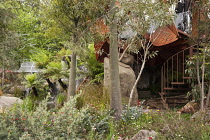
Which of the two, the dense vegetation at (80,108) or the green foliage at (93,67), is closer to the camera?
the dense vegetation at (80,108)

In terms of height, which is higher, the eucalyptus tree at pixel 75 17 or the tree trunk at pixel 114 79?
the eucalyptus tree at pixel 75 17

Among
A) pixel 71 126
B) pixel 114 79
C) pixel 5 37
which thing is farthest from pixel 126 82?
pixel 71 126

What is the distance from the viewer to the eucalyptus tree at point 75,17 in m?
5.70

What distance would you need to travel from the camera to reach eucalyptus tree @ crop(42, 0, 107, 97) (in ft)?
18.7

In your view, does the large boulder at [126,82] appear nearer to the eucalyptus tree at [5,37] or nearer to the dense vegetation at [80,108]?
the dense vegetation at [80,108]

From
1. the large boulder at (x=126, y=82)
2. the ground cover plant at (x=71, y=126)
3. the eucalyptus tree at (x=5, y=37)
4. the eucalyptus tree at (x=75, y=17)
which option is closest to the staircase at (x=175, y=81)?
the large boulder at (x=126, y=82)

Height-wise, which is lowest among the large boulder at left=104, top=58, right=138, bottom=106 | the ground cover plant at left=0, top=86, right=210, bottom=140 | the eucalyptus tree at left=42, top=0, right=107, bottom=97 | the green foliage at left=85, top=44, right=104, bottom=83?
the ground cover plant at left=0, top=86, right=210, bottom=140

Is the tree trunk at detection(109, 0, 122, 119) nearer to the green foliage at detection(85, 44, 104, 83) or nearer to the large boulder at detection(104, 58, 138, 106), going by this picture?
the large boulder at detection(104, 58, 138, 106)

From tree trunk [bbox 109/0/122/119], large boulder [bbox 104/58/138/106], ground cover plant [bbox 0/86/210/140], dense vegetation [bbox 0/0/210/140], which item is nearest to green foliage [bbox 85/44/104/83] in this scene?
large boulder [bbox 104/58/138/106]

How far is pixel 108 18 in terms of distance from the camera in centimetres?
550

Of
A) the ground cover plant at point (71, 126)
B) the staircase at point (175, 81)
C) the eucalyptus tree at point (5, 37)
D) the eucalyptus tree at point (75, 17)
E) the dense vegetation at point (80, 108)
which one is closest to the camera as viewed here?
the ground cover plant at point (71, 126)

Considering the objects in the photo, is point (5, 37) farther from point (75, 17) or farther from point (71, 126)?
point (71, 126)

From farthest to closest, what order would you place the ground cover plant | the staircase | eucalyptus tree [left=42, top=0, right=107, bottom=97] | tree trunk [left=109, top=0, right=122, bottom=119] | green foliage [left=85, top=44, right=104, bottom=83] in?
green foliage [left=85, top=44, right=104, bottom=83] < the staircase < eucalyptus tree [left=42, top=0, right=107, bottom=97] < tree trunk [left=109, top=0, right=122, bottom=119] < the ground cover plant

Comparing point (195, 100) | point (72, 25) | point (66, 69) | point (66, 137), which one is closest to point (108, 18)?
point (72, 25)
